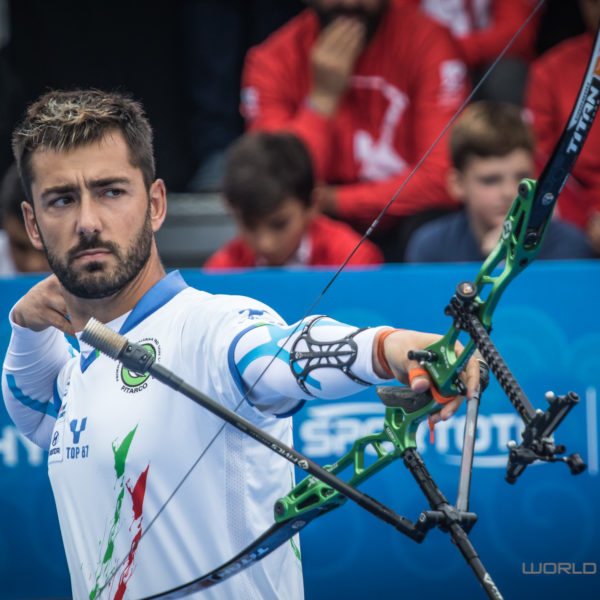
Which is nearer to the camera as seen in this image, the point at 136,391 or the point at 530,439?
the point at 530,439

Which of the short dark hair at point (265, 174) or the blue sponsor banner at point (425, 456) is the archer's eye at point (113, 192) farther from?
the short dark hair at point (265, 174)

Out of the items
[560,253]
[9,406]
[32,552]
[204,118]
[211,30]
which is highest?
[211,30]

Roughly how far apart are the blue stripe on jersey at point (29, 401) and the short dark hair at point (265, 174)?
1372 mm

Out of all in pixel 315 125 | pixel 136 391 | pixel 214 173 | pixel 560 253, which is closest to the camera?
pixel 136 391

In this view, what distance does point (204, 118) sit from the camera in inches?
188

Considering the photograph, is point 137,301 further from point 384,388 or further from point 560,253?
point 560,253

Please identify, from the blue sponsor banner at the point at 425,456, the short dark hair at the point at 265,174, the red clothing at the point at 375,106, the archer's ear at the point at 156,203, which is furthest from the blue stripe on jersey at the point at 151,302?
the red clothing at the point at 375,106

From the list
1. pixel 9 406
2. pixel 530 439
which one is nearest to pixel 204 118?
pixel 9 406

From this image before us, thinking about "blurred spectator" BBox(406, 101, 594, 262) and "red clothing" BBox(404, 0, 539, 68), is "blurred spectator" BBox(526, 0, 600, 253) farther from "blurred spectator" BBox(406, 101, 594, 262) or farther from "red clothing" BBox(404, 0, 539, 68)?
"red clothing" BBox(404, 0, 539, 68)

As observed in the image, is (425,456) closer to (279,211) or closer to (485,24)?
(279,211)

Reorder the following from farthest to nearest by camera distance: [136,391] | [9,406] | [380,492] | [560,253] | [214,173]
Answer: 1. [214,173]
2. [560,253]
3. [380,492]
4. [9,406]
5. [136,391]

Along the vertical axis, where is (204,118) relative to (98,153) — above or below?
above

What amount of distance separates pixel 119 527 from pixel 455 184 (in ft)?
6.79

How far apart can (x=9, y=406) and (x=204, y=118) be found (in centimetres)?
284
